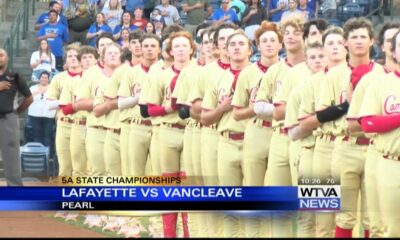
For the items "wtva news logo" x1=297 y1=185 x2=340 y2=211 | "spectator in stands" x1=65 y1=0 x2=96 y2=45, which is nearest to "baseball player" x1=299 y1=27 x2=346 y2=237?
"wtva news logo" x1=297 y1=185 x2=340 y2=211

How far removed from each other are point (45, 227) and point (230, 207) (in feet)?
11.7

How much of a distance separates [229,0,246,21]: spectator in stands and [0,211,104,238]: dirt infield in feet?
23.6

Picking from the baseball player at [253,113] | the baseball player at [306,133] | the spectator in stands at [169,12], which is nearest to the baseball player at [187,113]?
the baseball player at [253,113]

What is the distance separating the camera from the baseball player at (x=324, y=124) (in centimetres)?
962

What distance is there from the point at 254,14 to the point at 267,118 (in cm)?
1047

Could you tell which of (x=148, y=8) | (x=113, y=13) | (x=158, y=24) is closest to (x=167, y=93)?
(x=158, y=24)

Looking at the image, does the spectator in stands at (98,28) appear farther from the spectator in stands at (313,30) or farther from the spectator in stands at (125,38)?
the spectator in stands at (313,30)

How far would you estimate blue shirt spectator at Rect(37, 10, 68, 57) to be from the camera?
2114 cm

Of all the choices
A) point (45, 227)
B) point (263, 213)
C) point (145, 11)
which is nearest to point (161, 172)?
point (45, 227)

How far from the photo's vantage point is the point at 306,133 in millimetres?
9797

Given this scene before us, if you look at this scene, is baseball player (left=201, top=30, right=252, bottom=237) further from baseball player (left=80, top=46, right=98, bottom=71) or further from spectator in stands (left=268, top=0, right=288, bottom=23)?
spectator in stands (left=268, top=0, right=288, bottom=23)

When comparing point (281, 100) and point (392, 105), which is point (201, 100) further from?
point (392, 105)

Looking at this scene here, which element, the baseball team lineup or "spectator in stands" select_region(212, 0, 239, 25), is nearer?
A: the baseball team lineup

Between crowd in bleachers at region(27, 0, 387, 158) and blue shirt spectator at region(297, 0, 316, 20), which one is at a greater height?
blue shirt spectator at region(297, 0, 316, 20)
